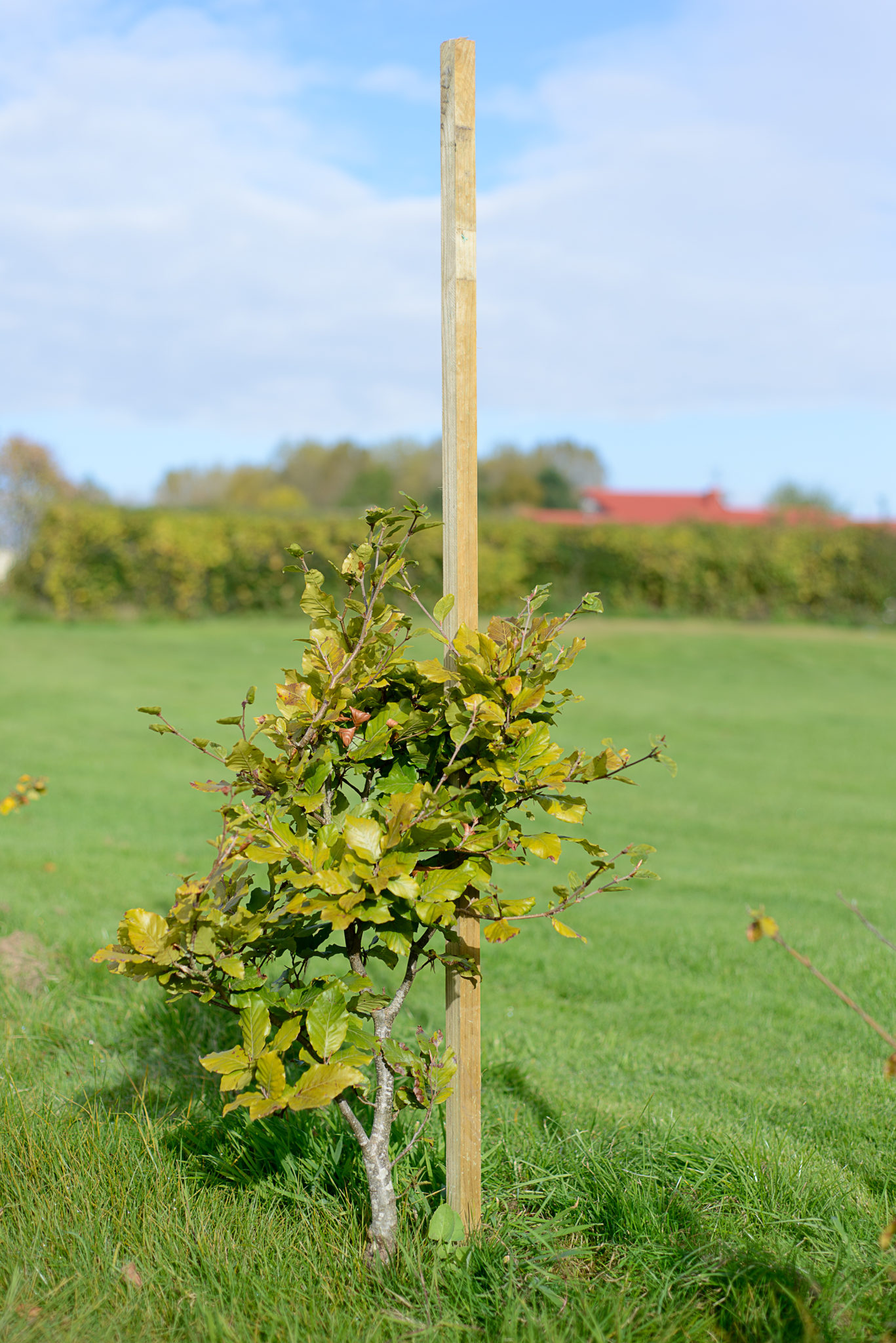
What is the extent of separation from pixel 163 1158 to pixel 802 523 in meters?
26.1

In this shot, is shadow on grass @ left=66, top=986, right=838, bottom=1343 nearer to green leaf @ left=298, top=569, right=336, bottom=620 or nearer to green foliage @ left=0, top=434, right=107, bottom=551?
green leaf @ left=298, top=569, right=336, bottom=620

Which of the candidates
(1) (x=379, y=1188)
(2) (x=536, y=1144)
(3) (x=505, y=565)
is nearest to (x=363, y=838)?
(1) (x=379, y=1188)

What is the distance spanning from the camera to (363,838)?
2016 mm

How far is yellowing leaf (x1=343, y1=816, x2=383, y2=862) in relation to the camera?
2.01 meters

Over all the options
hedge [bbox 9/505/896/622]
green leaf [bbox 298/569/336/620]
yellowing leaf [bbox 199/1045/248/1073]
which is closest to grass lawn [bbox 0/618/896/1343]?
yellowing leaf [bbox 199/1045/248/1073]

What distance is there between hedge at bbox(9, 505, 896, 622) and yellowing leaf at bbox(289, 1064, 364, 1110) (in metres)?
19.1

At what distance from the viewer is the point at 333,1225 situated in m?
2.32

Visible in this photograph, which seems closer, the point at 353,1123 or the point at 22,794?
the point at 353,1123

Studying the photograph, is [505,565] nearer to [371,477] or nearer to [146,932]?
[146,932]

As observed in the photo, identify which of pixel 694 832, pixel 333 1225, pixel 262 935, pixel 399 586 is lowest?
pixel 694 832

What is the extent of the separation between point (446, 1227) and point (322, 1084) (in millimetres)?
488

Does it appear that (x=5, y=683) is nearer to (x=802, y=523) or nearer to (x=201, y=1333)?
(x=201, y=1333)

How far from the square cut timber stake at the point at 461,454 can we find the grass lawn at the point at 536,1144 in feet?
0.65

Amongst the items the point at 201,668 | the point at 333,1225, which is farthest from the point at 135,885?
the point at 201,668
